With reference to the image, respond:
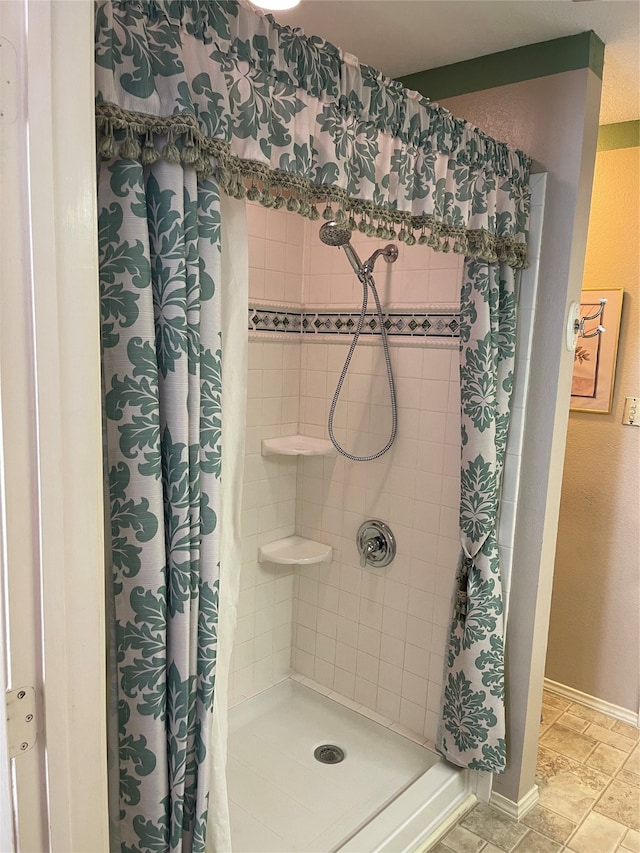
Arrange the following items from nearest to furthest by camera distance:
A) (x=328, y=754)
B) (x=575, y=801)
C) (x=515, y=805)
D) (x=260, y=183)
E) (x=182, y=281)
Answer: (x=182, y=281)
(x=260, y=183)
(x=515, y=805)
(x=575, y=801)
(x=328, y=754)

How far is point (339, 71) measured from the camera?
127cm

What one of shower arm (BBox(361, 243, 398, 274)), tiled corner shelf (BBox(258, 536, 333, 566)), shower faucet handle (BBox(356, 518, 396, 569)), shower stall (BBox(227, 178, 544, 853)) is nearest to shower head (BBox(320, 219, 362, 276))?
shower arm (BBox(361, 243, 398, 274))

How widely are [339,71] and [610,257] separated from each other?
1.85 metres

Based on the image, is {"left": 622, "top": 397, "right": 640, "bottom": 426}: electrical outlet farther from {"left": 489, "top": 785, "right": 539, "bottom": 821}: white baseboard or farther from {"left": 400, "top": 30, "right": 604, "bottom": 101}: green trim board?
{"left": 489, "top": 785, "right": 539, "bottom": 821}: white baseboard

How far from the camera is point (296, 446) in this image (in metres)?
2.51

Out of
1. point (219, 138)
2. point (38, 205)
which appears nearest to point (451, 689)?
point (219, 138)

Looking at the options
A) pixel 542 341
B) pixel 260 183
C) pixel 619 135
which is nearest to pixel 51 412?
pixel 260 183

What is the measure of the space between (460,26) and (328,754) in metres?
2.54

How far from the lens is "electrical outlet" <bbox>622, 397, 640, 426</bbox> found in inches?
104

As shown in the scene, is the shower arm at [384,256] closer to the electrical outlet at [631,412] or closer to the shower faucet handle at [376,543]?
the shower faucet handle at [376,543]

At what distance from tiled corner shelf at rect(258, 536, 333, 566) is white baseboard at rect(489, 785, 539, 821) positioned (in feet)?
3.40

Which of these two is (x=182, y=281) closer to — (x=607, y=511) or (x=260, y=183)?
(x=260, y=183)

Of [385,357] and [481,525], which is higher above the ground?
[385,357]

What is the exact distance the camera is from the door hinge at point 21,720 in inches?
26.9
